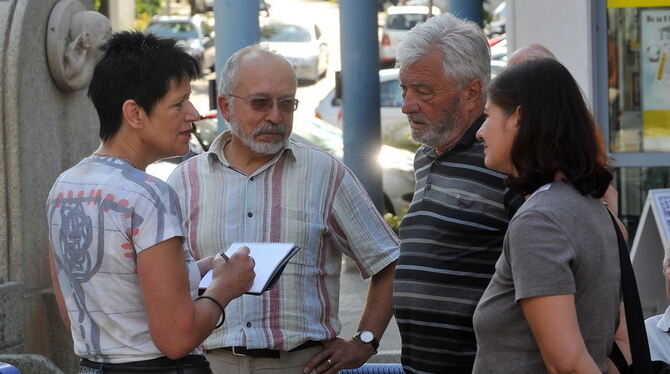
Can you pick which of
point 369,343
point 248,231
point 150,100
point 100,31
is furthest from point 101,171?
point 100,31

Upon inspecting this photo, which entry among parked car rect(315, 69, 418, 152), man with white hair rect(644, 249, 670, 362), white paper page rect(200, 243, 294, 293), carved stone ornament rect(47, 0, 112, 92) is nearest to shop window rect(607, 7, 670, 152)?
carved stone ornament rect(47, 0, 112, 92)

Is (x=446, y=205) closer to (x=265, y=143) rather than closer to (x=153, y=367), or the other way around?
(x=265, y=143)

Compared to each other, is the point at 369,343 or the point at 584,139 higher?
the point at 584,139

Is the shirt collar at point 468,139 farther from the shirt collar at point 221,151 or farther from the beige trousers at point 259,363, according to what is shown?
the beige trousers at point 259,363

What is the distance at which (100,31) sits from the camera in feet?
20.0

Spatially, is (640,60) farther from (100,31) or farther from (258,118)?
(258,118)

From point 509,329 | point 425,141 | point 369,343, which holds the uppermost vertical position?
point 425,141

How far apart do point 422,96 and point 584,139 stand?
44.6 inches

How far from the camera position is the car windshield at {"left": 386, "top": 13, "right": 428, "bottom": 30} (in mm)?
31688

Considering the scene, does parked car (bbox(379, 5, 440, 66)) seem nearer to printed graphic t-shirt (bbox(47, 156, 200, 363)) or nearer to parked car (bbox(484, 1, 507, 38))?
parked car (bbox(484, 1, 507, 38))

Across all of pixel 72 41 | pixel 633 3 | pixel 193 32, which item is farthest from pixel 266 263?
pixel 193 32

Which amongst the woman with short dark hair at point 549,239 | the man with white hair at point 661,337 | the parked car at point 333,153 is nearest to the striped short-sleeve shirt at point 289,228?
the man with white hair at point 661,337

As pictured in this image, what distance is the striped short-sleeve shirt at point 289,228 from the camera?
400 cm

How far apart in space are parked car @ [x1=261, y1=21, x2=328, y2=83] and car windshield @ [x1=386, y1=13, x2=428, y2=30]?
183 centimetres
